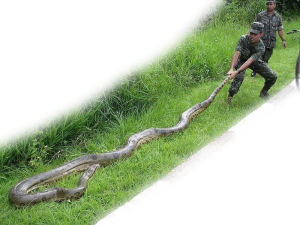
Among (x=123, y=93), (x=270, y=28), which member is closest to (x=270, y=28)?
(x=270, y=28)

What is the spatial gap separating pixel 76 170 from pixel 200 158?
5.99 feet

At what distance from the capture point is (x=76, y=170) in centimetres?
525

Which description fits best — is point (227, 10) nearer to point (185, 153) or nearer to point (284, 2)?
point (284, 2)

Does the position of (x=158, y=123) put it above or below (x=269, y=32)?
below

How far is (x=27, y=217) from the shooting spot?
4230mm

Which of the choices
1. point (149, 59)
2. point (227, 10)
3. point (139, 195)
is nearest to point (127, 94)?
point (149, 59)

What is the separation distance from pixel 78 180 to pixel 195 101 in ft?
11.1

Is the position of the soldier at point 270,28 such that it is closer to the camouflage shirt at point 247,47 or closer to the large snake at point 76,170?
the camouflage shirt at point 247,47

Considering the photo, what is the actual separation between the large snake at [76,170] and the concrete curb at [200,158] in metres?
0.89

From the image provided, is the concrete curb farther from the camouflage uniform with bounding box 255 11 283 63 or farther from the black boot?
the camouflage uniform with bounding box 255 11 283 63

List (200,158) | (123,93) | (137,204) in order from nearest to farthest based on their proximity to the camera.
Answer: (137,204) < (200,158) < (123,93)

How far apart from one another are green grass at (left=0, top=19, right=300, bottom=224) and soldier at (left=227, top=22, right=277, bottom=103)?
0.47 meters

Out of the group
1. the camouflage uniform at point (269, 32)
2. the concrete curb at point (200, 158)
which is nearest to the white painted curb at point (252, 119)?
the concrete curb at point (200, 158)

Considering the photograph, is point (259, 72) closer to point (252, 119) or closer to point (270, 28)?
point (252, 119)
